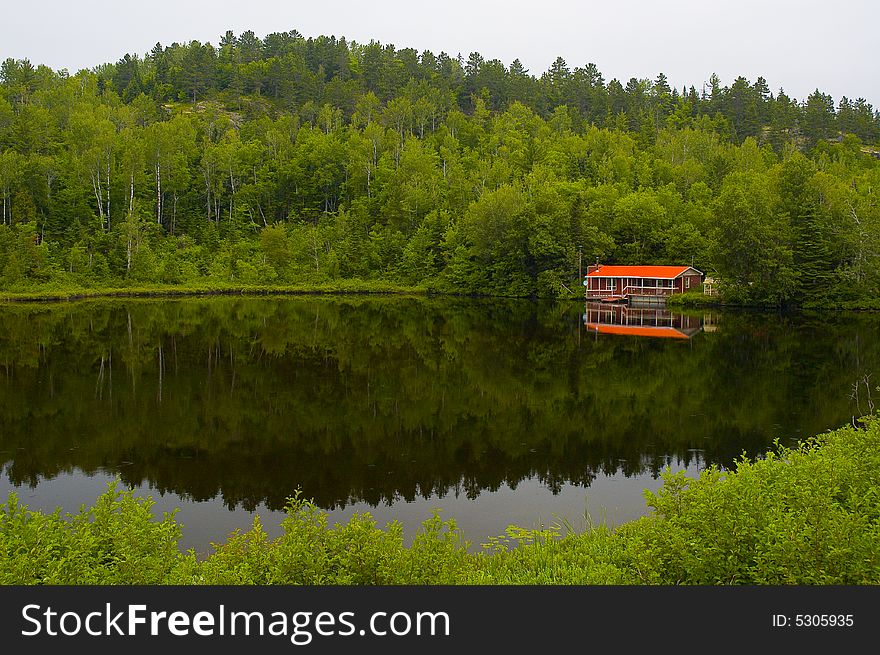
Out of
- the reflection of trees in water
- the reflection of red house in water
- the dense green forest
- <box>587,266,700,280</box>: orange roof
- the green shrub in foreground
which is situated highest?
the dense green forest

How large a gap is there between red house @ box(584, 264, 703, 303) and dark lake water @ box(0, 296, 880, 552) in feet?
98.7

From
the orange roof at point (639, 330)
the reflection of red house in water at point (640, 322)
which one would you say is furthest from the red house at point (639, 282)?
the orange roof at point (639, 330)

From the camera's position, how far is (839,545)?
614cm

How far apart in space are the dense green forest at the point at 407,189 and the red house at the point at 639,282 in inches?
96.6

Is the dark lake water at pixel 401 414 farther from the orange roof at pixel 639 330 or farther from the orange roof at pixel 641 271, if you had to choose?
the orange roof at pixel 641 271

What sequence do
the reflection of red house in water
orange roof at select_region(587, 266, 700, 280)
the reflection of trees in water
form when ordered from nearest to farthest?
the reflection of trees in water → the reflection of red house in water → orange roof at select_region(587, 266, 700, 280)

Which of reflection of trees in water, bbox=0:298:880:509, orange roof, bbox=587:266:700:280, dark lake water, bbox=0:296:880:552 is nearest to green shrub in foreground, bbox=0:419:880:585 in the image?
dark lake water, bbox=0:296:880:552

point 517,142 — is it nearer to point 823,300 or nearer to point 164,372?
point 823,300

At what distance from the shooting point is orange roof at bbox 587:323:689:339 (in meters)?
38.4

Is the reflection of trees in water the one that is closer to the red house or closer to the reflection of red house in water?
the reflection of red house in water

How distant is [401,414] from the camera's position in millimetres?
18969

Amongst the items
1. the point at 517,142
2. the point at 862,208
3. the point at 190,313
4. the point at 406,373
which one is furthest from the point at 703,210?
the point at 406,373

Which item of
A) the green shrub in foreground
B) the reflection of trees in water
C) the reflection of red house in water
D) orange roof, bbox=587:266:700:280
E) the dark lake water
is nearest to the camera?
the green shrub in foreground

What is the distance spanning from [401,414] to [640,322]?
31498 mm
